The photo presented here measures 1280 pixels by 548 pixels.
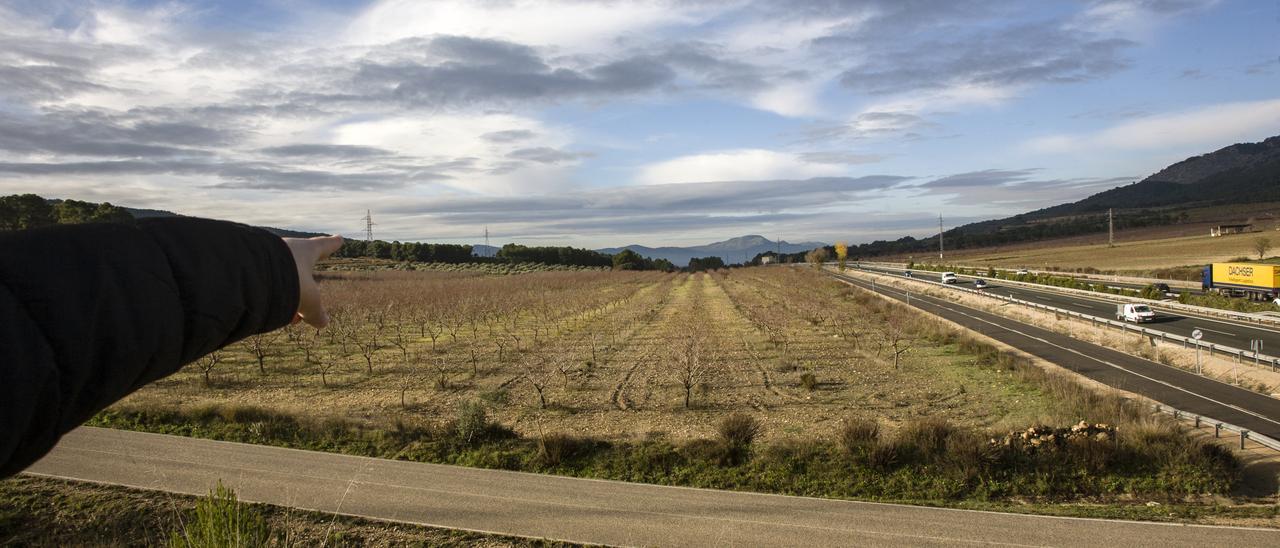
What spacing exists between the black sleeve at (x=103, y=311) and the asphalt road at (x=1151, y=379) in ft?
74.7

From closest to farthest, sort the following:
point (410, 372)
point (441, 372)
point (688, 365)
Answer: point (688, 365), point (441, 372), point (410, 372)

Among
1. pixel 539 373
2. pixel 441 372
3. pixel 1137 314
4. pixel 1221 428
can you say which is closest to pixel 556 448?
pixel 539 373

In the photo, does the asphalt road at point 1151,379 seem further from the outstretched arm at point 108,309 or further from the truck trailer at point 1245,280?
the outstretched arm at point 108,309

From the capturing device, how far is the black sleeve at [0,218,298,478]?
4.09 feet

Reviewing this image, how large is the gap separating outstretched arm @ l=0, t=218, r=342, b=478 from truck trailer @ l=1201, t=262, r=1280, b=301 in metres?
55.6

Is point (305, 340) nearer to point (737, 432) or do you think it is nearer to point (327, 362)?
point (327, 362)

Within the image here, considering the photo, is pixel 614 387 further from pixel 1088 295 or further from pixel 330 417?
pixel 1088 295


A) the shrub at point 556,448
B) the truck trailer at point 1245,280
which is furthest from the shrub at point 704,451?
the truck trailer at point 1245,280

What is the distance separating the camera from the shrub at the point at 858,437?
15.7 metres

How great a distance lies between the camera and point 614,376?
2622 cm

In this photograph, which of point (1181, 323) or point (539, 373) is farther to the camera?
point (1181, 323)

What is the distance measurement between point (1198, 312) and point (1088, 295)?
13.7 meters

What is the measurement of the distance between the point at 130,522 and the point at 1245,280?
189ft

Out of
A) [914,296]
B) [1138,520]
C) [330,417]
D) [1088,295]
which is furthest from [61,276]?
[914,296]
